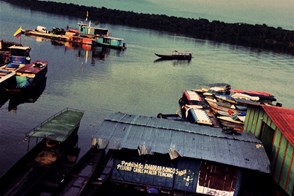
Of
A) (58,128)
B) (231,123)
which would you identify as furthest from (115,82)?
(58,128)

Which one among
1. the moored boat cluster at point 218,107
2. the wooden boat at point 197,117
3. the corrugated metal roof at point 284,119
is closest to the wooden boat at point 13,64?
the moored boat cluster at point 218,107

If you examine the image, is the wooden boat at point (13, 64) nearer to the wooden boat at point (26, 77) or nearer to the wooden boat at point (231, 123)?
the wooden boat at point (26, 77)

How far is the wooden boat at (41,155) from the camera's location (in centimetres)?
2142

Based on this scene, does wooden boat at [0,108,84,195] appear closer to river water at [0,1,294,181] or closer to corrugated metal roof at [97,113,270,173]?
river water at [0,1,294,181]

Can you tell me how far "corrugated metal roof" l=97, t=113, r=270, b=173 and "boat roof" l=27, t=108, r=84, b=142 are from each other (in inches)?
188

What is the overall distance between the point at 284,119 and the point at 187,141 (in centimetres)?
643

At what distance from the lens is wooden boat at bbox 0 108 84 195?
843 inches

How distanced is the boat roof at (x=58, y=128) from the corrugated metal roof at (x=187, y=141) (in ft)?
15.7

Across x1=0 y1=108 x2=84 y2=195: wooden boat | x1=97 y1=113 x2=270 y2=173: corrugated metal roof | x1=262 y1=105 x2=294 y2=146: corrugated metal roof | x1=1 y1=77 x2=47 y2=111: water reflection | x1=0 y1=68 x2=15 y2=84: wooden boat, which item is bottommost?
x1=1 y1=77 x2=47 y2=111: water reflection

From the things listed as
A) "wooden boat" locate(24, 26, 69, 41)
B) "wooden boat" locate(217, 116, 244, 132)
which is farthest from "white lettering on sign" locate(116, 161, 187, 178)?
"wooden boat" locate(24, 26, 69, 41)

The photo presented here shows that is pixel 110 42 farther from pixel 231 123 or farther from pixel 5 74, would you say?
pixel 231 123

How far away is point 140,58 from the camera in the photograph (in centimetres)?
8744

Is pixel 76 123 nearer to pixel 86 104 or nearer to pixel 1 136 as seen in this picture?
pixel 1 136

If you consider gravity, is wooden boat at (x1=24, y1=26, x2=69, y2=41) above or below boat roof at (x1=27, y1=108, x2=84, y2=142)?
above
